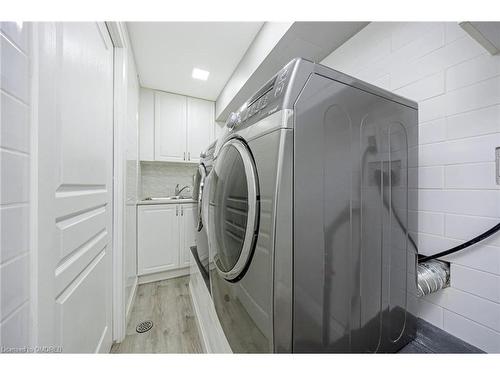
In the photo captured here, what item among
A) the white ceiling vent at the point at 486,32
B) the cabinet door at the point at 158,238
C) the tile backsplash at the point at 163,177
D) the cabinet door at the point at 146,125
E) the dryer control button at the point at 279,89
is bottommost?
the cabinet door at the point at 158,238

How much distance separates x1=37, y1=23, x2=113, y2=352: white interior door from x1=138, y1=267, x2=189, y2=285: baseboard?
1038 mm

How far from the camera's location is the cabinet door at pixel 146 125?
2461 mm

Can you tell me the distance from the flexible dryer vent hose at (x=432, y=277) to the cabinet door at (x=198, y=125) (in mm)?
2565

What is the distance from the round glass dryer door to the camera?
0.60 m

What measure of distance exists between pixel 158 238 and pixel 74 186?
160 centimetres

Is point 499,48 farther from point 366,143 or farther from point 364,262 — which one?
point 364,262

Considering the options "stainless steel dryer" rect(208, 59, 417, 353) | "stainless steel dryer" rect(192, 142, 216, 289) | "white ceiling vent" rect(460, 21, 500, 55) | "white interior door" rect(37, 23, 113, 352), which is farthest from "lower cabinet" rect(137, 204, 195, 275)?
"white ceiling vent" rect(460, 21, 500, 55)

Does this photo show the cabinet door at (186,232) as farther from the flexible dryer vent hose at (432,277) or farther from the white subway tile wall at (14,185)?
the flexible dryer vent hose at (432,277)

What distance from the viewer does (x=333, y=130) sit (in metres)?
0.60

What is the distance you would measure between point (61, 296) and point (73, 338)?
0.21m

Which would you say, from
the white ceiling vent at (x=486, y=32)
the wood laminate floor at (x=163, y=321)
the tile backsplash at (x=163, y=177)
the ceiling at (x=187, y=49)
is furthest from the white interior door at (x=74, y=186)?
the tile backsplash at (x=163, y=177)

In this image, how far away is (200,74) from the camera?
2154mm

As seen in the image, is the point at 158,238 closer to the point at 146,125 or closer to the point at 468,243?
the point at 146,125
